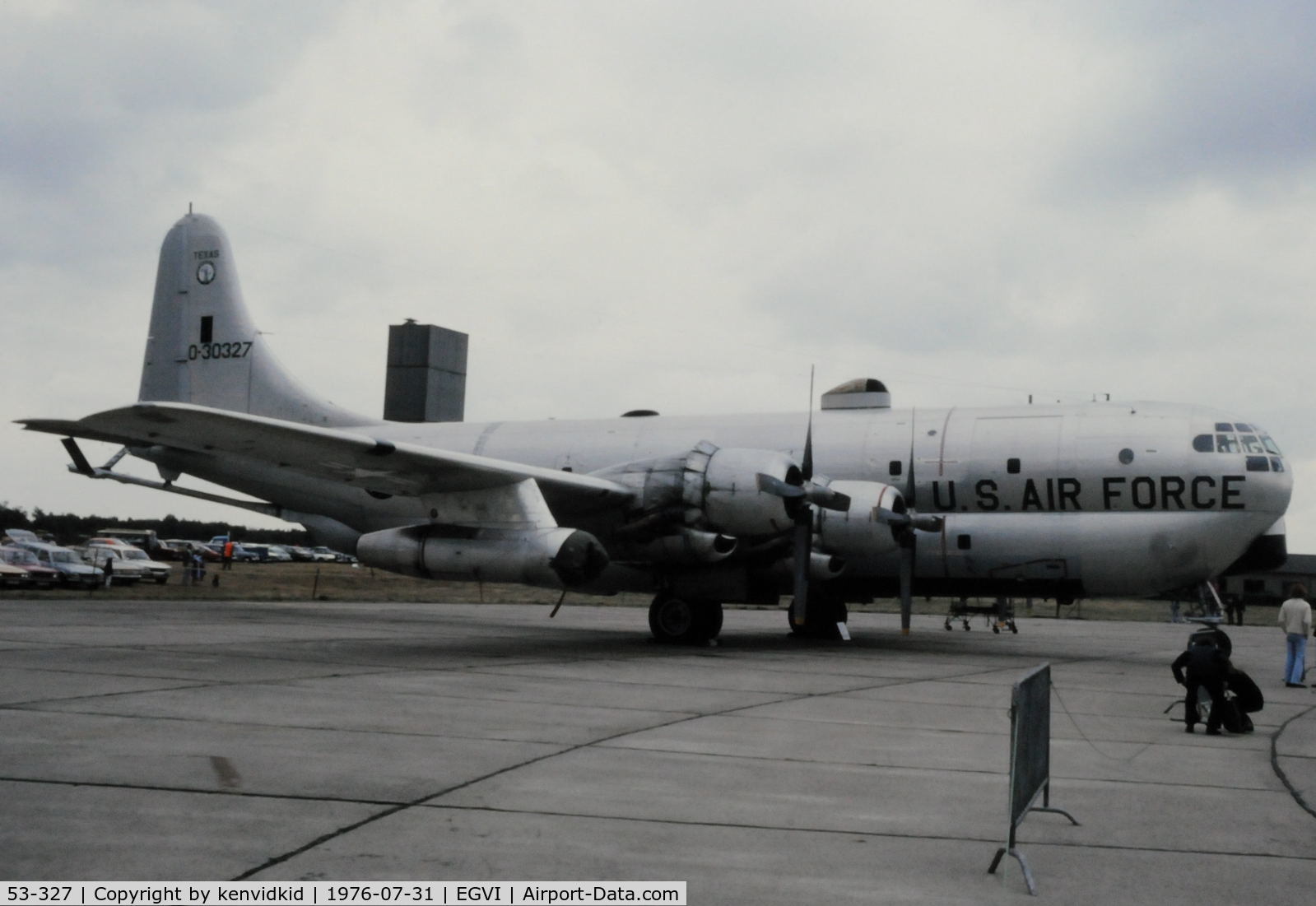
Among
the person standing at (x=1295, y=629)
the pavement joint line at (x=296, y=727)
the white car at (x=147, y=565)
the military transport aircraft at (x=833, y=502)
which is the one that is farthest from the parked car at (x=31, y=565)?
the person standing at (x=1295, y=629)

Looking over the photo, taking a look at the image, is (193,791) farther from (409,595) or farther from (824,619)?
(409,595)

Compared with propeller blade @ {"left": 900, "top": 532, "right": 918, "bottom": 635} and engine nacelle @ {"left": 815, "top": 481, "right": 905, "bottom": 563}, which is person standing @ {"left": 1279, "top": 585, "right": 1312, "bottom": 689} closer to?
propeller blade @ {"left": 900, "top": 532, "right": 918, "bottom": 635}

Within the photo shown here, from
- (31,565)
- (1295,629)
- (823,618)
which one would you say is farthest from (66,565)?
(1295,629)

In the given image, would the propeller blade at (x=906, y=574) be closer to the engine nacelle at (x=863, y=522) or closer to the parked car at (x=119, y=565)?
the engine nacelle at (x=863, y=522)

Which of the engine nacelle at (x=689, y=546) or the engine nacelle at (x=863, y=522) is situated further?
the engine nacelle at (x=863, y=522)

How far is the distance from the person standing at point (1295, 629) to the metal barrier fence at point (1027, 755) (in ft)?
34.7

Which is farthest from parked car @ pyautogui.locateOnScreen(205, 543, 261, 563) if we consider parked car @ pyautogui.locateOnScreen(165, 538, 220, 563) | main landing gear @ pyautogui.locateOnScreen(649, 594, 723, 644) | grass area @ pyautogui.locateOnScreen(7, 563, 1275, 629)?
main landing gear @ pyautogui.locateOnScreen(649, 594, 723, 644)

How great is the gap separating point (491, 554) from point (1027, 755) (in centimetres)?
1225

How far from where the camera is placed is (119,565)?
40.5m

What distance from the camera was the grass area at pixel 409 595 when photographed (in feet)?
113

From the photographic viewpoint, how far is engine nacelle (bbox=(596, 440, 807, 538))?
1884cm

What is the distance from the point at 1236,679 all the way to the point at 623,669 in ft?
24.7

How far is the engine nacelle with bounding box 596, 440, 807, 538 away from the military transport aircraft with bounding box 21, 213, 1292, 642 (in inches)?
1.2

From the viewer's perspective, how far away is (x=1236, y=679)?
11594 mm
